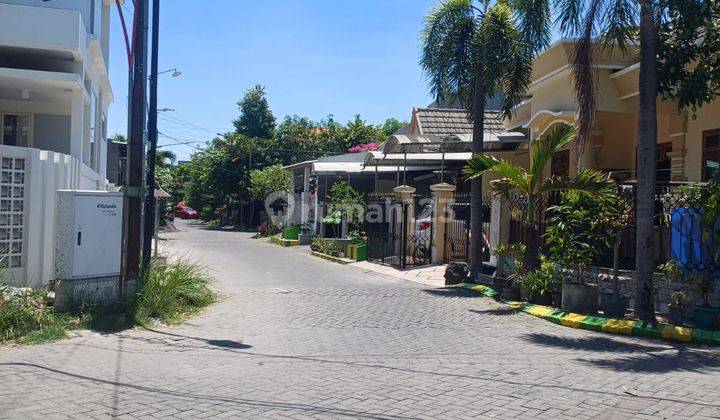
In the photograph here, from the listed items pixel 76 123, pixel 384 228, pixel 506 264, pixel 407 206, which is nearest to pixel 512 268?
pixel 506 264

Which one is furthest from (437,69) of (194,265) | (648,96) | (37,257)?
(37,257)

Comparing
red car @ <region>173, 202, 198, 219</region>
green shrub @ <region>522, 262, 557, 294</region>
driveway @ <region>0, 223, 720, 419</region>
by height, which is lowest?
driveway @ <region>0, 223, 720, 419</region>

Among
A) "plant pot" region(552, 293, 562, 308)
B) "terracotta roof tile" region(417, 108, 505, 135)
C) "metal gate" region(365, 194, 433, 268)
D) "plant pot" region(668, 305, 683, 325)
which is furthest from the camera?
"terracotta roof tile" region(417, 108, 505, 135)

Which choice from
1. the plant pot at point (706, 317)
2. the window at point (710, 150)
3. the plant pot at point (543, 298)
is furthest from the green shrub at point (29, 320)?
the window at point (710, 150)

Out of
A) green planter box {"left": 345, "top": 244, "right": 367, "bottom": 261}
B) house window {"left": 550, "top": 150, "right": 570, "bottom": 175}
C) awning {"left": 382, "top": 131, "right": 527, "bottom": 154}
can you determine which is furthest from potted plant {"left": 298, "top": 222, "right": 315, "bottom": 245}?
house window {"left": 550, "top": 150, "right": 570, "bottom": 175}

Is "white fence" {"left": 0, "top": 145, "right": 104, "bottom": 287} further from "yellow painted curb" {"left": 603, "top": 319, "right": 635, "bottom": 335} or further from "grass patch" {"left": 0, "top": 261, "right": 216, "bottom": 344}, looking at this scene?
"yellow painted curb" {"left": 603, "top": 319, "right": 635, "bottom": 335}

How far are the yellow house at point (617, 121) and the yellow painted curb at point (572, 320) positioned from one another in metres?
4.64

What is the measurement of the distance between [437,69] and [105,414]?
37.1ft

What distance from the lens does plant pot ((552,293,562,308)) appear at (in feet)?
37.5

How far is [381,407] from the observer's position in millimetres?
5770

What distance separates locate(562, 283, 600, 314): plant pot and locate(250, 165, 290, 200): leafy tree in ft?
97.4

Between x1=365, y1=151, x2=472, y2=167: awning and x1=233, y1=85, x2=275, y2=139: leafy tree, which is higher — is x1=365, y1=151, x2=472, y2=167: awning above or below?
below

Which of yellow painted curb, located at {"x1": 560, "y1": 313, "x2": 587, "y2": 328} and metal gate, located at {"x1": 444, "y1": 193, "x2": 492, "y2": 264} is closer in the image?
yellow painted curb, located at {"x1": 560, "y1": 313, "x2": 587, "y2": 328}

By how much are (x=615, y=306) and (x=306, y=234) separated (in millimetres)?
20408
